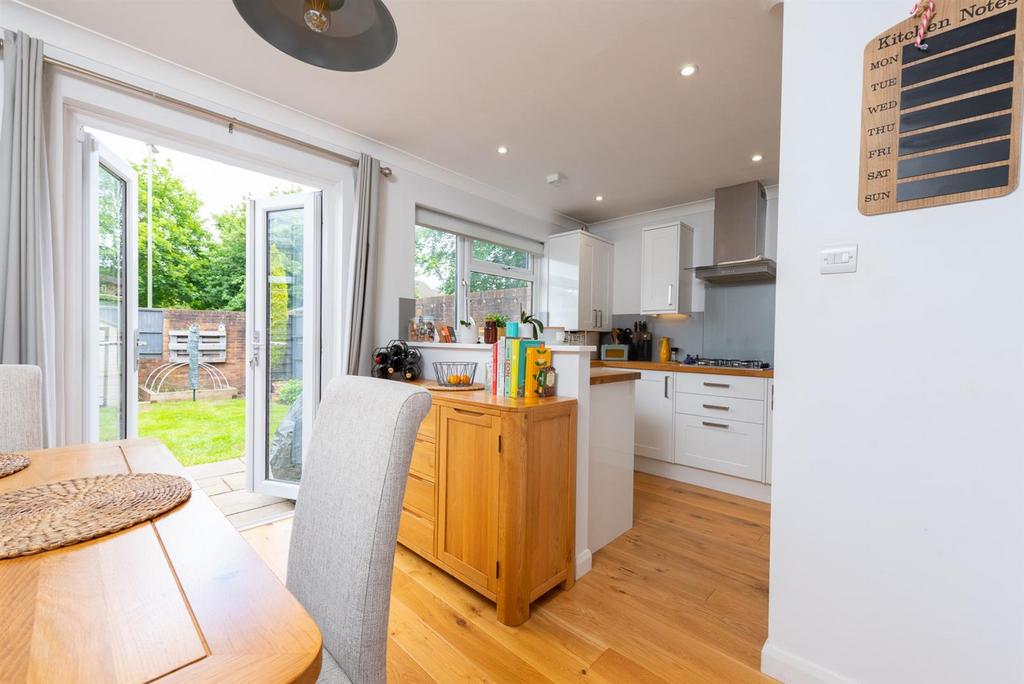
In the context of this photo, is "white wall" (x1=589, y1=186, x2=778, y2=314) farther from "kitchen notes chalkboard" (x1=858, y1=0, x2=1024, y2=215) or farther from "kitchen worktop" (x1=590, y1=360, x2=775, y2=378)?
"kitchen notes chalkboard" (x1=858, y1=0, x2=1024, y2=215)

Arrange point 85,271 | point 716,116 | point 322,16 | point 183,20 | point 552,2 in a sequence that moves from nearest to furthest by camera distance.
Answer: point 322,16 → point 552,2 → point 183,20 → point 85,271 → point 716,116

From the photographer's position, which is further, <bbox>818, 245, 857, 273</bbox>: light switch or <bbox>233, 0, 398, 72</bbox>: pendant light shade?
<bbox>818, 245, 857, 273</bbox>: light switch

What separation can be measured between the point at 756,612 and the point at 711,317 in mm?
2743

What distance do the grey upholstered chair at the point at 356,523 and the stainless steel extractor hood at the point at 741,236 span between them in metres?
3.48

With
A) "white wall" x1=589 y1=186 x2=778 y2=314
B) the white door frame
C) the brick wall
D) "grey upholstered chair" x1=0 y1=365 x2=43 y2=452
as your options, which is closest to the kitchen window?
"white wall" x1=589 y1=186 x2=778 y2=314

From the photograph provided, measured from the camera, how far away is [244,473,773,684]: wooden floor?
1.45 meters

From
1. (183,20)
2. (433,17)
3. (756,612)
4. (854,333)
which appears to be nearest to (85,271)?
(183,20)

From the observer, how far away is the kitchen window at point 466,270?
3529mm

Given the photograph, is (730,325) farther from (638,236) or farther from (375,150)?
(375,150)

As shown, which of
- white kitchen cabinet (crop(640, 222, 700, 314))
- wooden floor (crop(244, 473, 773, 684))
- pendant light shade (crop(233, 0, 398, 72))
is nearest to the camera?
pendant light shade (crop(233, 0, 398, 72))

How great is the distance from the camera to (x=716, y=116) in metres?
2.47

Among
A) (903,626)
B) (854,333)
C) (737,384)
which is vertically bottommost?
(903,626)

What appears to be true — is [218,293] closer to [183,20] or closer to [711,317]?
[183,20]

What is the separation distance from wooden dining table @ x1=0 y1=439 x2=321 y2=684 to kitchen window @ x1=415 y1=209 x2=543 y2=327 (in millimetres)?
2702
